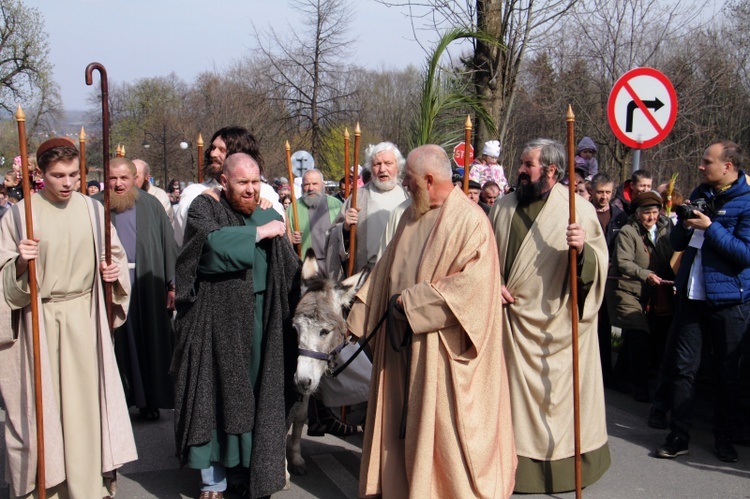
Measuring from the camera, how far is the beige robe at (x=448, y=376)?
4.47 meters

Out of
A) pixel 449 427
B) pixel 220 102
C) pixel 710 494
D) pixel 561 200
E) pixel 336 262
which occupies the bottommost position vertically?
pixel 710 494

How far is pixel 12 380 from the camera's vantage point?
4699 mm

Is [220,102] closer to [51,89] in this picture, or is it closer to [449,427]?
[51,89]

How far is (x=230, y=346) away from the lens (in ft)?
16.3

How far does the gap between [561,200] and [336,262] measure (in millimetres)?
2073

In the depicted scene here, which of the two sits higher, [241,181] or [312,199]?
[241,181]

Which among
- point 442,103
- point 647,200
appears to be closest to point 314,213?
point 442,103

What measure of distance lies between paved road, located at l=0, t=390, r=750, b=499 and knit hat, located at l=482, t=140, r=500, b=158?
444 cm


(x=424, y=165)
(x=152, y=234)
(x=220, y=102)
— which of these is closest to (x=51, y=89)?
(x=220, y=102)

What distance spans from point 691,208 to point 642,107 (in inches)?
95.2

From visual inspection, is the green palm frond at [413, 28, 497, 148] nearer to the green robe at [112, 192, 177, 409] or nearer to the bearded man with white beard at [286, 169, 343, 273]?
the bearded man with white beard at [286, 169, 343, 273]

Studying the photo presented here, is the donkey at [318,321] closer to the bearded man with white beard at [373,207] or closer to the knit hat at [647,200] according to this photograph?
the bearded man with white beard at [373,207]

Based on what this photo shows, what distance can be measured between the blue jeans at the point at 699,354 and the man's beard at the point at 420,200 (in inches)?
102

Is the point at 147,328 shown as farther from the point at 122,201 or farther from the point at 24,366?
the point at 24,366
